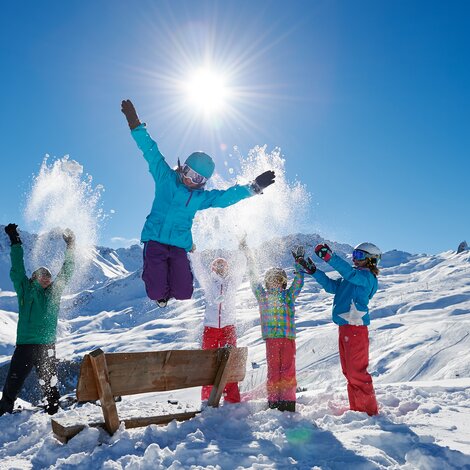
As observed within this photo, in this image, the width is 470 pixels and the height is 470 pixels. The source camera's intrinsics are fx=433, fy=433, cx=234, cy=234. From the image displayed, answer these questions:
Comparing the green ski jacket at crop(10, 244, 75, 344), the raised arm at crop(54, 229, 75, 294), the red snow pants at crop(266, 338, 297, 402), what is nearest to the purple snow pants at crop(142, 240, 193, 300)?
the red snow pants at crop(266, 338, 297, 402)

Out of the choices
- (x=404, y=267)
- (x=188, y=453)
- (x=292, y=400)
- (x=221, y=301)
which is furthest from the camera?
(x=404, y=267)

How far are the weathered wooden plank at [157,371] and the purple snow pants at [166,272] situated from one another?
760mm

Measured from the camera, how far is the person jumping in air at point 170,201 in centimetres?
527

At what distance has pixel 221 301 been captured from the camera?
6.68 meters

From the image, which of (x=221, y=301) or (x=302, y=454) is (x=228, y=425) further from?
(x=221, y=301)

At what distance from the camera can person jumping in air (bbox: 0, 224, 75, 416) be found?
6.75m

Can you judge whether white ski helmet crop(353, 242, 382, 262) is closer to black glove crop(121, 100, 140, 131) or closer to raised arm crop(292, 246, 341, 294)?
raised arm crop(292, 246, 341, 294)

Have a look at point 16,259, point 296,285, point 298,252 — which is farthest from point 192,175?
point 16,259

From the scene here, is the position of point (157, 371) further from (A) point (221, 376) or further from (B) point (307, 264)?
(B) point (307, 264)

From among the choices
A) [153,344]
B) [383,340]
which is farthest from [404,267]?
[383,340]

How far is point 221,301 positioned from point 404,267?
205 m

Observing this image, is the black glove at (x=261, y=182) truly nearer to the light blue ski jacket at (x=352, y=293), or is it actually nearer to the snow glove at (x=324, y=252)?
the snow glove at (x=324, y=252)

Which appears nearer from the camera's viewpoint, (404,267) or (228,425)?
(228,425)

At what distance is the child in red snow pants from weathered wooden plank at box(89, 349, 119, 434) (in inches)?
87.4
